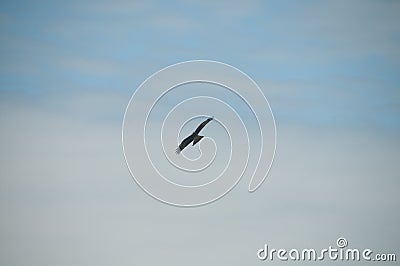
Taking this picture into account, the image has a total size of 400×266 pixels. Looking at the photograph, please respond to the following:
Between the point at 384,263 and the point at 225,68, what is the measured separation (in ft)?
5.13

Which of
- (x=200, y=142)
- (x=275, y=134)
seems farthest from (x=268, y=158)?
(x=200, y=142)

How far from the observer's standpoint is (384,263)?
464 centimetres

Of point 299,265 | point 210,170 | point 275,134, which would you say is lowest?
point 299,265

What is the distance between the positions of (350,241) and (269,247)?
1.72 feet

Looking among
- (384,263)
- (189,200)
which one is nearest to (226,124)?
(189,200)

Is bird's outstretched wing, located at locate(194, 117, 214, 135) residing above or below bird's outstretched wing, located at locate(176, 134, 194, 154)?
above

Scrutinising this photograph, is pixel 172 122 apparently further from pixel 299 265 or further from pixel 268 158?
pixel 299 265

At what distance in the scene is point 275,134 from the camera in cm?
463

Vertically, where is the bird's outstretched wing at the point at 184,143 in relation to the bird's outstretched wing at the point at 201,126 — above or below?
below

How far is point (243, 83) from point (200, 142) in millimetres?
459

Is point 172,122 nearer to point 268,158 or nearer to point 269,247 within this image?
point 268,158

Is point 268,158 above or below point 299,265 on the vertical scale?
above

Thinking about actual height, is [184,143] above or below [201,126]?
below

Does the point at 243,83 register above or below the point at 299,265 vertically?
above
